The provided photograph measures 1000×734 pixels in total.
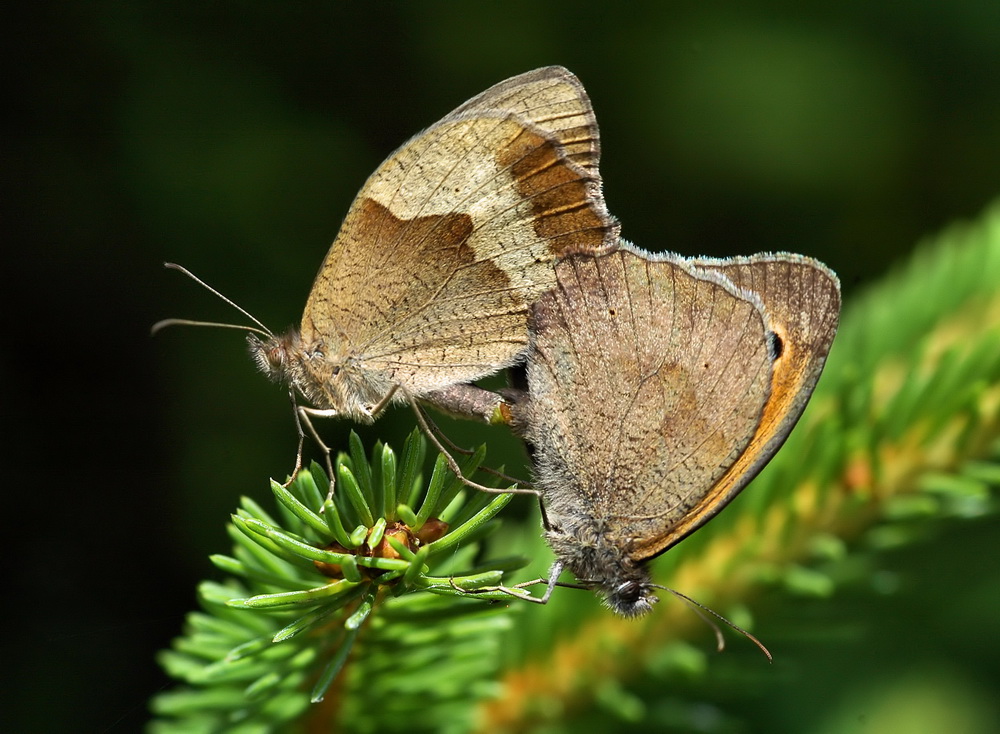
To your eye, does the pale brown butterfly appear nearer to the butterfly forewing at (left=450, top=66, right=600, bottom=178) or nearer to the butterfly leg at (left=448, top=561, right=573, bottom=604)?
the butterfly forewing at (left=450, top=66, right=600, bottom=178)

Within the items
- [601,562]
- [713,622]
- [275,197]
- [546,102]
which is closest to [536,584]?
[601,562]

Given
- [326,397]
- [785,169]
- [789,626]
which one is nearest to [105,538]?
[326,397]

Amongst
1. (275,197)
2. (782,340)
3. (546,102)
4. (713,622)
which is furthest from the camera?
(275,197)

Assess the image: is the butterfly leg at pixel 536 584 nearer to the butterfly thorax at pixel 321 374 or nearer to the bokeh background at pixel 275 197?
A: the bokeh background at pixel 275 197

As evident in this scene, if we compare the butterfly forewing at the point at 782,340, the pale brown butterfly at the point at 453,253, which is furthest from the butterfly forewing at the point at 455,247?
the butterfly forewing at the point at 782,340

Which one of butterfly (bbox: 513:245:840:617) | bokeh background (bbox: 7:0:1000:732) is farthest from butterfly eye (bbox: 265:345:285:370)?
→ butterfly (bbox: 513:245:840:617)

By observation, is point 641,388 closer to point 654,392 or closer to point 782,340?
point 654,392

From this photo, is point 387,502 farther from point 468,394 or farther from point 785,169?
point 785,169
